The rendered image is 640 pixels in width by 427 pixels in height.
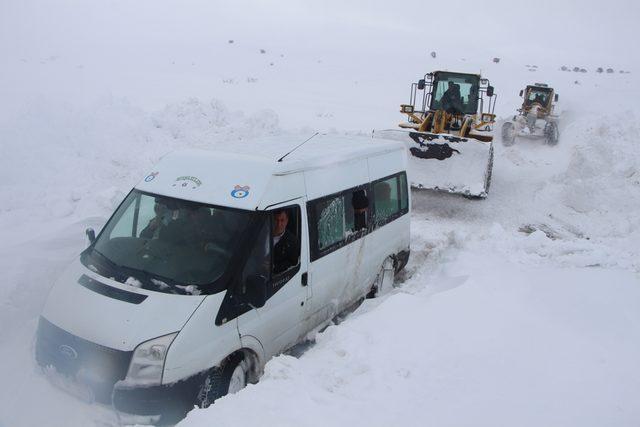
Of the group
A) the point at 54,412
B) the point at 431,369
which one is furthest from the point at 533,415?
the point at 54,412

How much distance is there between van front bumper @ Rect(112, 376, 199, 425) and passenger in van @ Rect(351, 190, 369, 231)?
2850 millimetres

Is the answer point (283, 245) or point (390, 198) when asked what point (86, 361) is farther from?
point (390, 198)

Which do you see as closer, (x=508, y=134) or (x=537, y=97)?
(x=508, y=134)

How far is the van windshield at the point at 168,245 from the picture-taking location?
15.1 ft

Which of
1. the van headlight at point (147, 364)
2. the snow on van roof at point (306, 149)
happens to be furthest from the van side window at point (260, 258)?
the van headlight at point (147, 364)

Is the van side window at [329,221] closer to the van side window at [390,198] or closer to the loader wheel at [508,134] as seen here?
the van side window at [390,198]

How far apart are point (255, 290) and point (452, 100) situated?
37.8ft

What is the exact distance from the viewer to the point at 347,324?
5.21 metres

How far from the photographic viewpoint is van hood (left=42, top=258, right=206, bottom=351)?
416cm

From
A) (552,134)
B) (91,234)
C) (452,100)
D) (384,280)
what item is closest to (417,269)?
(384,280)

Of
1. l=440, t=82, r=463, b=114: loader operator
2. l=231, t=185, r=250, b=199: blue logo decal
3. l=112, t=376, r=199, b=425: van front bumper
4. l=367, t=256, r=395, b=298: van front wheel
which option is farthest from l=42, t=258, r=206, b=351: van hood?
l=440, t=82, r=463, b=114: loader operator

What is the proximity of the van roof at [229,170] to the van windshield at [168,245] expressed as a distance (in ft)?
0.37

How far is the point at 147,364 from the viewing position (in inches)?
161

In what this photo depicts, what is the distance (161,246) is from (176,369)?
1.24 meters
